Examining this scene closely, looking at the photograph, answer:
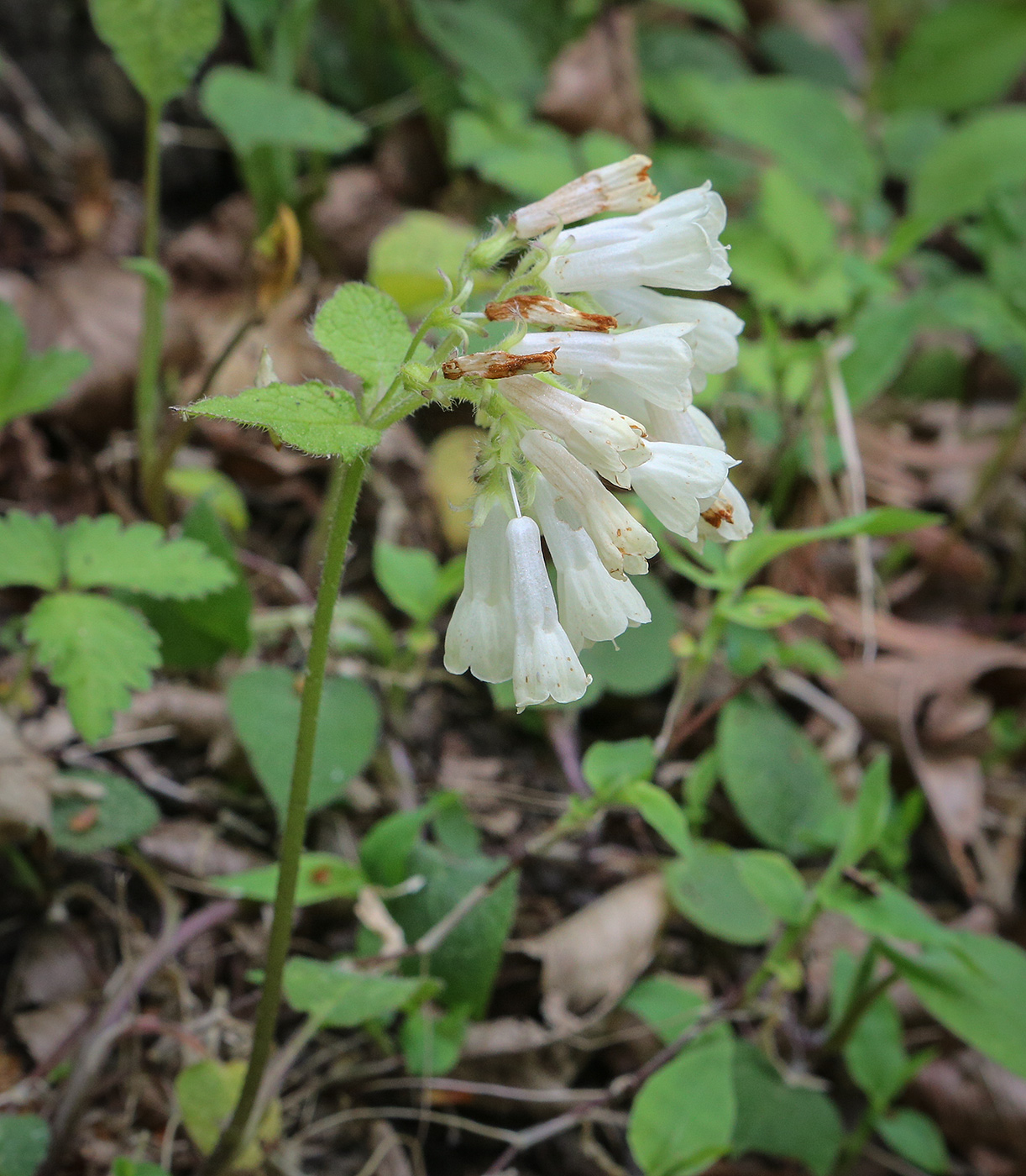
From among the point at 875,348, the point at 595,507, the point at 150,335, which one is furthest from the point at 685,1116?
the point at 875,348

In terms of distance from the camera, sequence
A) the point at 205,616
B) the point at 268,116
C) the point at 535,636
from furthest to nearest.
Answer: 1. the point at 268,116
2. the point at 205,616
3. the point at 535,636

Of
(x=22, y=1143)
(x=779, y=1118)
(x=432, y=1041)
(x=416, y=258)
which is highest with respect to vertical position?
(x=416, y=258)

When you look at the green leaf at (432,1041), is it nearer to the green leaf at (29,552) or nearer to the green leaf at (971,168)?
the green leaf at (29,552)

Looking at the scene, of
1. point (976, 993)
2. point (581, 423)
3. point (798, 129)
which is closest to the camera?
point (581, 423)

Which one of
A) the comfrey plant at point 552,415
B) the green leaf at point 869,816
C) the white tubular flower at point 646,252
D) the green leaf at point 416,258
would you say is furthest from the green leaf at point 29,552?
the green leaf at point 869,816

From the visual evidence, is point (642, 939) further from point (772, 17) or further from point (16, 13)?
point (772, 17)

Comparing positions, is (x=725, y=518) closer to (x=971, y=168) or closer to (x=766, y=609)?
(x=766, y=609)

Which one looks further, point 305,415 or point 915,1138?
point 915,1138

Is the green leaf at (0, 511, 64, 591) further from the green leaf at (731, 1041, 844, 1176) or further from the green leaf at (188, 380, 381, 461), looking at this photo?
the green leaf at (731, 1041, 844, 1176)
